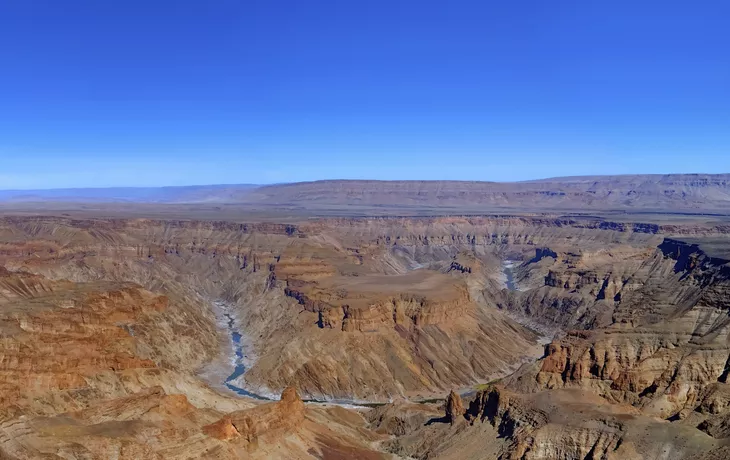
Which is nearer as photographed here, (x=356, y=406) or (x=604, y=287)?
(x=356, y=406)

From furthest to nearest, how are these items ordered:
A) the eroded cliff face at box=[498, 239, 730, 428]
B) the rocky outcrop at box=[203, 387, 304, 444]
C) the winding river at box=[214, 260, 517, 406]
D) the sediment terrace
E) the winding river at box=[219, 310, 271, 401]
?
1. the winding river at box=[219, 310, 271, 401]
2. the winding river at box=[214, 260, 517, 406]
3. the eroded cliff face at box=[498, 239, 730, 428]
4. the sediment terrace
5. the rocky outcrop at box=[203, 387, 304, 444]

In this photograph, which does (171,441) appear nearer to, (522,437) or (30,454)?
(30,454)

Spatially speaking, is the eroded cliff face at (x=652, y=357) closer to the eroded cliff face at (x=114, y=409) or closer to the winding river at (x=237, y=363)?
the eroded cliff face at (x=114, y=409)

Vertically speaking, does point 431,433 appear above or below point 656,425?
below

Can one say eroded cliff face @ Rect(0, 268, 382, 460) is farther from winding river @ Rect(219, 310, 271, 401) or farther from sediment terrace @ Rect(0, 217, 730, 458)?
winding river @ Rect(219, 310, 271, 401)

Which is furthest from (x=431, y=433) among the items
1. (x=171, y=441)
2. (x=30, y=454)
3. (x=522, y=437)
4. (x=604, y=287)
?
(x=604, y=287)

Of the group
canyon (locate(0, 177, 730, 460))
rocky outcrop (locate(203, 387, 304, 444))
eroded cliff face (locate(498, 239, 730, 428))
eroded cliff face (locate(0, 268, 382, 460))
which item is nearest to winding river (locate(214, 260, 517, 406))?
canyon (locate(0, 177, 730, 460))

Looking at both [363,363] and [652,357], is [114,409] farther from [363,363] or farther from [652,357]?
[652,357]

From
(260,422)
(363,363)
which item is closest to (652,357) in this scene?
(260,422)

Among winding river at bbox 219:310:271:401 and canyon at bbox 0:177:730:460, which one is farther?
winding river at bbox 219:310:271:401
